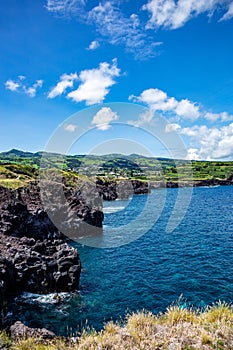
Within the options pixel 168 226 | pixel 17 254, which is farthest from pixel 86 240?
pixel 17 254

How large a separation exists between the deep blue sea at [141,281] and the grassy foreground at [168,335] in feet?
29.8

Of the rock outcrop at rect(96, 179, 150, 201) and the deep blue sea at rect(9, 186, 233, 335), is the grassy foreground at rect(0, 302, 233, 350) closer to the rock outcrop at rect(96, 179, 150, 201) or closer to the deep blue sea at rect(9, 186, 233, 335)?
the deep blue sea at rect(9, 186, 233, 335)

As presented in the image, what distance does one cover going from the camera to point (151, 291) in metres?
39.5

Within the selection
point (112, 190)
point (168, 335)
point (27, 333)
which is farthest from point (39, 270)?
point (112, 190)

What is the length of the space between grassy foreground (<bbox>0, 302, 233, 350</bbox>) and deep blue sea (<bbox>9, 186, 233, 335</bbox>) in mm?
9087

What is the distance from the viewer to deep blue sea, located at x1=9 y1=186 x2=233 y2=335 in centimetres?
3328

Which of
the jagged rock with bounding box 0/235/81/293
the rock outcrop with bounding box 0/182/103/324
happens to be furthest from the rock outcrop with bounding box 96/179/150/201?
the jagged rock with bounding box 0/235/81/293

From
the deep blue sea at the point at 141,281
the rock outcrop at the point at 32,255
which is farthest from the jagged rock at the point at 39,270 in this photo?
the deep blue sea at the point at 141,281

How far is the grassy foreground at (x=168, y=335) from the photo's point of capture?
1504 centimetres

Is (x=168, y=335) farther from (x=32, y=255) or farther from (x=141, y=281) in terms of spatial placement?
(x=32, y=255)

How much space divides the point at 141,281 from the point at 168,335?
28323mm

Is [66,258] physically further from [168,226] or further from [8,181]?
[8,181]

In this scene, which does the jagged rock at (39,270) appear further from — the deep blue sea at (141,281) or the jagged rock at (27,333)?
the jagged rock at (27,333)

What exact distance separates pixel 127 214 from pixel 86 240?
1608 inches
